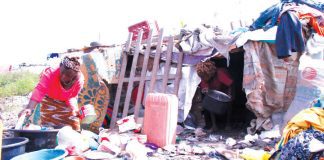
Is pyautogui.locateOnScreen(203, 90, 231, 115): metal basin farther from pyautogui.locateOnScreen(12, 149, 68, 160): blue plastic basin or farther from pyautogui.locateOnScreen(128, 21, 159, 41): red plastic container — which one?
pyautogui.locateOnScreen(12, 149, 68, 160): blue plastic basin

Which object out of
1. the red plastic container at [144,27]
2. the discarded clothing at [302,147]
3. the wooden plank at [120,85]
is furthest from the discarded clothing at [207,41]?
the discarded clothing at [302,147]

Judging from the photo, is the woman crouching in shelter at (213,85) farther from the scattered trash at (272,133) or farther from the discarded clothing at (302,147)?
the discarded clothing at (302,147)

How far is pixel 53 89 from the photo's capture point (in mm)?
3900

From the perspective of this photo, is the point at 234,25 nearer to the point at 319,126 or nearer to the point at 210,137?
the point at 210,137

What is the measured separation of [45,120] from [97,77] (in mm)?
2343

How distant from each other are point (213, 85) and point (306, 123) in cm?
311

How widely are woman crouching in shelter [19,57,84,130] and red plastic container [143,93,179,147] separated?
1027 mm

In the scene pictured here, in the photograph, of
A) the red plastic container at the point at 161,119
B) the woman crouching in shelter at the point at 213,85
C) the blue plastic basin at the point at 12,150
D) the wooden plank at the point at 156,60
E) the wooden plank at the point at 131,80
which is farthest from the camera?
the wooden plank at the point at 131,80

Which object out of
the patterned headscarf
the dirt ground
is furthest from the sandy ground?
the patterned headscarf

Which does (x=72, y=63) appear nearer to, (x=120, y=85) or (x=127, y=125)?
(x=127, y=125)

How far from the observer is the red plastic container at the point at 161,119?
4.52 metres

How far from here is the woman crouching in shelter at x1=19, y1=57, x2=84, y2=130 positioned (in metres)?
3.63

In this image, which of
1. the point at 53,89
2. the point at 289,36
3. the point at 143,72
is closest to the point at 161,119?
the point at 53,89

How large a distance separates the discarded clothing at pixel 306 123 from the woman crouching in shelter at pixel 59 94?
231cm
